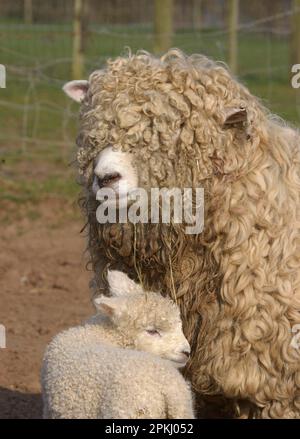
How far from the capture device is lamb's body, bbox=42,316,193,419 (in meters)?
3.61

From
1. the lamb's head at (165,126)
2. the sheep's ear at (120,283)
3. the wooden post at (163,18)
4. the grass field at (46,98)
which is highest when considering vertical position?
the wooden post at (163,18)

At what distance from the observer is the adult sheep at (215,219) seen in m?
4.02

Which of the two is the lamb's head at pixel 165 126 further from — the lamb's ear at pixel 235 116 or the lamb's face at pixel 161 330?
the lamb's face at pixel 161 330

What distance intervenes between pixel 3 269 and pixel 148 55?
3593mm

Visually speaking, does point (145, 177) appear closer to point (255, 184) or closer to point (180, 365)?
point (255, 184)

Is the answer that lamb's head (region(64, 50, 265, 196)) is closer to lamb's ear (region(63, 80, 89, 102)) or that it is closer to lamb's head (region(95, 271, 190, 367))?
lamb's ear (region(63, 80, 89, 102))

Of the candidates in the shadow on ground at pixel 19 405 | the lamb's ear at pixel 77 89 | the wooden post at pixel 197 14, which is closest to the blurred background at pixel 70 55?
the wooden post at pixel 197 14

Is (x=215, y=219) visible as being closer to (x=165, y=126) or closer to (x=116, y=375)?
(x=165, y=126)

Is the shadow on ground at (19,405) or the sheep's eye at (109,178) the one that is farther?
the shadow on ground at (19,405)

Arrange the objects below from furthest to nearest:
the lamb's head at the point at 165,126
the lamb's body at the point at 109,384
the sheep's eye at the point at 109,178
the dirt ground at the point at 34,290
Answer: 1. the dirt ground at the point at 34,290
2. the lamb's head at the point at 165,126
3. the sheep's eye at the point at 109,178
4. the lamb's body at the point at 109,384

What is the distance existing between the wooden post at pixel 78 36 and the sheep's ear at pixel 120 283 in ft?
24.0

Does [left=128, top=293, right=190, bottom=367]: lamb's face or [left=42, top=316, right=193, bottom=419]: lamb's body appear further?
[left=128, top=293, right=190, bottom=367]: lamb's face

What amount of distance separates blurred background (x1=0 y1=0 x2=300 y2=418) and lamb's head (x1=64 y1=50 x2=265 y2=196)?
1.13 feet

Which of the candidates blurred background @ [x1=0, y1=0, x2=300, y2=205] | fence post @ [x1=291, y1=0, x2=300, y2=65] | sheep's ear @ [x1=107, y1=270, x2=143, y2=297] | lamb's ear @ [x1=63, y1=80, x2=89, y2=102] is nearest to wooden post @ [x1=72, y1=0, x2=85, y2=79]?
blurred background @ [x1=0, y1=0, x2=300, y2=205]
